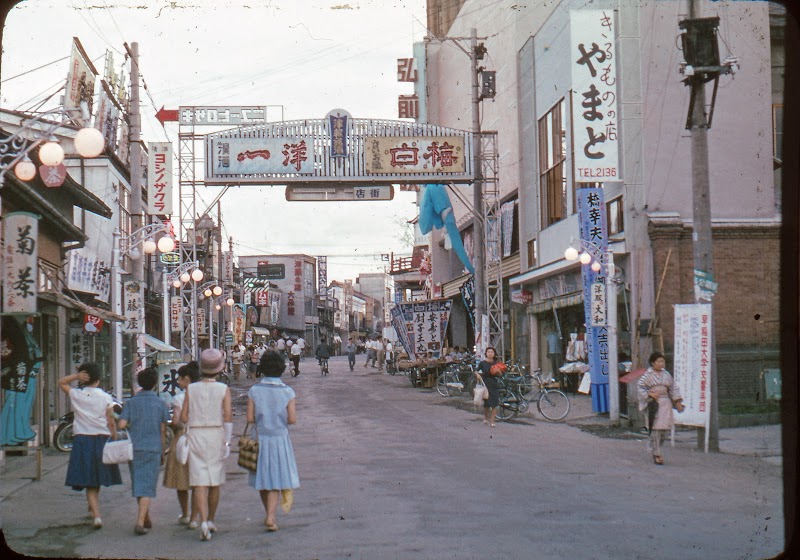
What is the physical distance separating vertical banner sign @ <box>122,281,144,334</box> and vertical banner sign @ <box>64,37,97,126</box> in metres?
5.83

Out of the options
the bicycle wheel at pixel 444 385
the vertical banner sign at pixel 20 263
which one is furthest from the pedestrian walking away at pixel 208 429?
the bicycle wheel at pixel 444 385

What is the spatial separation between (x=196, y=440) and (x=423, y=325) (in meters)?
27.0

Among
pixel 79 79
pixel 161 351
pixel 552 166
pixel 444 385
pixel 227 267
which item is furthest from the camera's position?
pixel 227 267

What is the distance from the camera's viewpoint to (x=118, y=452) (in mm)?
8898

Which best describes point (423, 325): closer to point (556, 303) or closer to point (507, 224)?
point (507, 224)

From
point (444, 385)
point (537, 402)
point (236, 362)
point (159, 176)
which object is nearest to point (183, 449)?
point (537, 402)

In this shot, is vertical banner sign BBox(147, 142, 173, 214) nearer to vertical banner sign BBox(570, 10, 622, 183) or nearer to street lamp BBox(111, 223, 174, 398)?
street lamp BBox(111, 223, 174, 398)

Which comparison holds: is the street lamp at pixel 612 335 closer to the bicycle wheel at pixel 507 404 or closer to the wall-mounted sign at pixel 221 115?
the bicycle wheel at pixel 507 404

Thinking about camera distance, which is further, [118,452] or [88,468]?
[88,468]

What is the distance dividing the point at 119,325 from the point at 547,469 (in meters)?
11.2

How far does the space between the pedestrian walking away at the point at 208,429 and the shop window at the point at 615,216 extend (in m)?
15.3

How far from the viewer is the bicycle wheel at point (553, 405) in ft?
66.9

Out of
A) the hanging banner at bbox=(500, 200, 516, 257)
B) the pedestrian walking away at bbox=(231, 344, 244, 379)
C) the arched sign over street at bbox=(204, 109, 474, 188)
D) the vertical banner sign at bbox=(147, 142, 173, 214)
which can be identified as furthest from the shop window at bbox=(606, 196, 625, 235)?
the pedestrian walking away at bbox=(231, 344, 244, 379)

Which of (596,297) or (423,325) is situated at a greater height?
(596,297)
